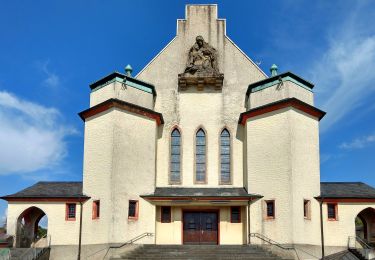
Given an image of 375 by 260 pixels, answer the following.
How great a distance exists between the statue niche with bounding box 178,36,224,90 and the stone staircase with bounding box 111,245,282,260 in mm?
9727

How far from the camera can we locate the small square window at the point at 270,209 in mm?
25812

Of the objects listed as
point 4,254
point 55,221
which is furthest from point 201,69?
point 4,254

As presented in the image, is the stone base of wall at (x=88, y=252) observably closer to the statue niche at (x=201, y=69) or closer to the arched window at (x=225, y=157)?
the arched window at (x=225, y=157)

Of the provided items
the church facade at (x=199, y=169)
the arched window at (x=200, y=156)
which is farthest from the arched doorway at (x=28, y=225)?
the arched window at (x=200, y=156)

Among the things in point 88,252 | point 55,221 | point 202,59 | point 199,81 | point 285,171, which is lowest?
point 88,252

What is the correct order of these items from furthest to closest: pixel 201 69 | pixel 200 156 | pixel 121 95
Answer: pixel 201 69 → pixel 200 156 → pixel 121 95

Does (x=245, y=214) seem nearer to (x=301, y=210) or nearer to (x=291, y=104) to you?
(x=301, y=210)

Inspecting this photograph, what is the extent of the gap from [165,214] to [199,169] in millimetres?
3270

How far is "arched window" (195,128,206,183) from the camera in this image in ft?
94.6

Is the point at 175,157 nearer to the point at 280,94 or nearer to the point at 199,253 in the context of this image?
the point at 199,253

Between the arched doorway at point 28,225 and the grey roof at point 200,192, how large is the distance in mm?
6593

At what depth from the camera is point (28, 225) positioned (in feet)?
96.4

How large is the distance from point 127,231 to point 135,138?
5.01 m

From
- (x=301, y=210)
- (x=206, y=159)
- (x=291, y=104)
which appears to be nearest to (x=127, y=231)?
(x=206, y=159)
